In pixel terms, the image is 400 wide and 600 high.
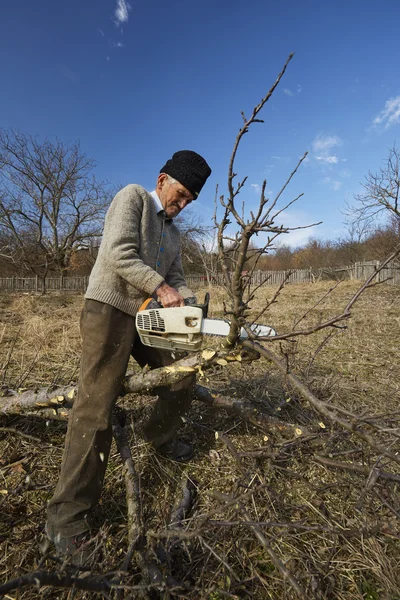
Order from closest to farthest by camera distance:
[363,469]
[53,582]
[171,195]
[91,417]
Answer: [53,582] < [363,469] < [91,417] < [171,195]

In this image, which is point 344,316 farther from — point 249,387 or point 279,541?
point 249,387

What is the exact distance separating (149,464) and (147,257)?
4.38ft

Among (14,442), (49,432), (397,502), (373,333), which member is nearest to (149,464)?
(49,432)

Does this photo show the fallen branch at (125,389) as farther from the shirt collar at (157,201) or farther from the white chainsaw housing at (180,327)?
the shirt collar at (157,201)

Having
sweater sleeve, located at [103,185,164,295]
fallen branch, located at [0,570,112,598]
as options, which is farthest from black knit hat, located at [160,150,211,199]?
fallen branch, located at [0,570,112,598]

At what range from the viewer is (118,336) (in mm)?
1770

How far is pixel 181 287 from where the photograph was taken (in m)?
2.26

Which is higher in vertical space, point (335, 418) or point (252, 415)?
point (335, 418)

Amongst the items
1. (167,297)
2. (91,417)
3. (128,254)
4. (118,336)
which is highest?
(128,254)

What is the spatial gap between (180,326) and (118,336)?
436 mm

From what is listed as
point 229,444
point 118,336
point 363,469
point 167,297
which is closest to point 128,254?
point 167,297

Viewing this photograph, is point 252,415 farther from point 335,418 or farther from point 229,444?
point 335,418

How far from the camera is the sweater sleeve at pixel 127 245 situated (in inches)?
66.7

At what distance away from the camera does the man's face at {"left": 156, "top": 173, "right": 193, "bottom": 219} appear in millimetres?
1962
